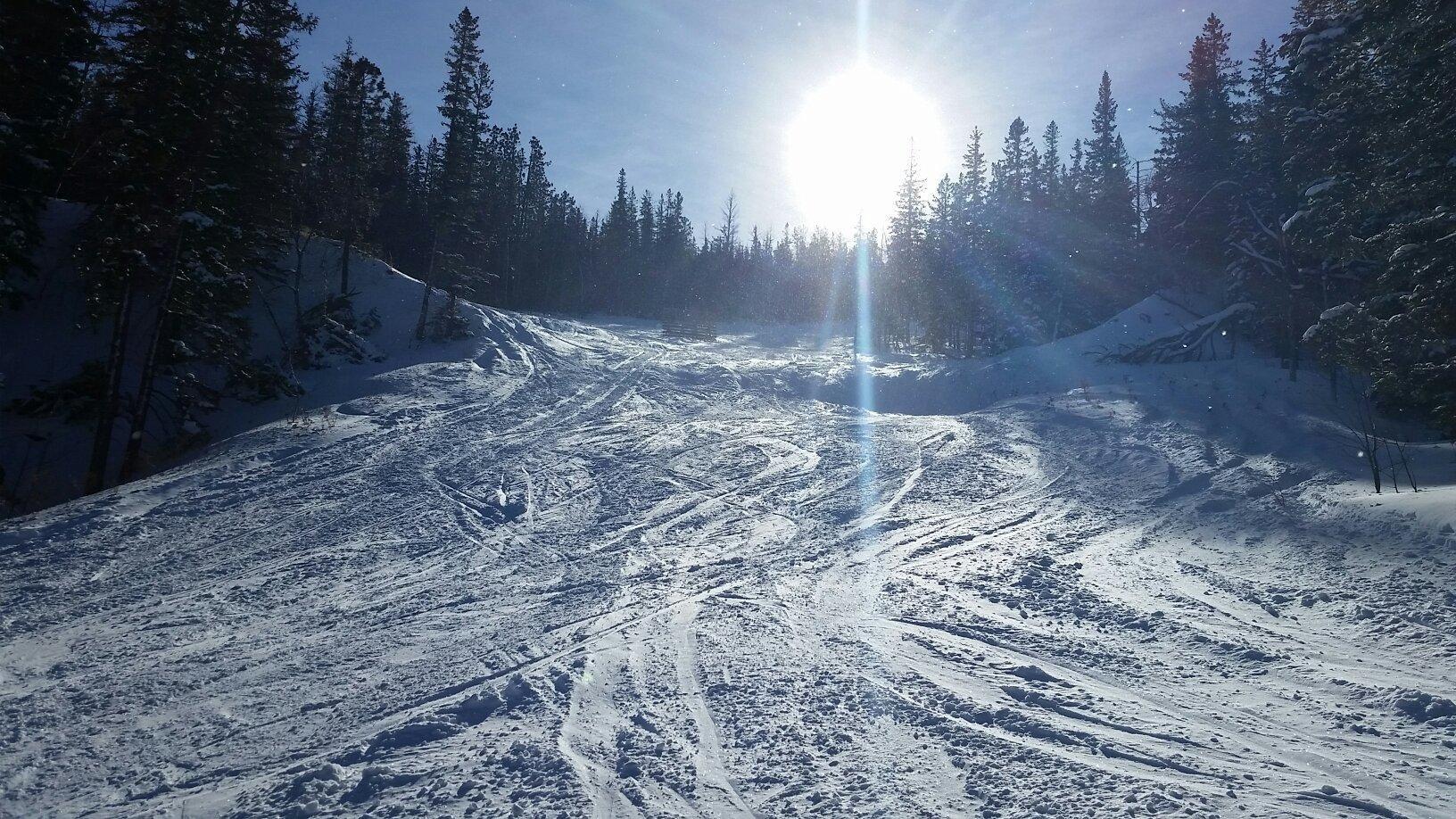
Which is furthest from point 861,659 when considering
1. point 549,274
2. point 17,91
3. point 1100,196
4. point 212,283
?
point 549,274

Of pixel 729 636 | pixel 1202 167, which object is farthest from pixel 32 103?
pixel 1202 167

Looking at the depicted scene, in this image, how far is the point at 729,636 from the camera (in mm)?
6645

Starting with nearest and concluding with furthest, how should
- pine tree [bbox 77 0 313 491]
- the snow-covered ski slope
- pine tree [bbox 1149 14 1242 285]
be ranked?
the snow-covered ski slope, pine tree [bbox 77 0 313 491], pine tree [bbox 1149 14 1242 285]

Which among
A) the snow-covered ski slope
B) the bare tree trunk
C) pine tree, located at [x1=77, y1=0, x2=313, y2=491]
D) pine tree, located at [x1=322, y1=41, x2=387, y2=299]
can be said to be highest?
pine tree, located at [x1=322, y1=41, x2=387, y2=299]

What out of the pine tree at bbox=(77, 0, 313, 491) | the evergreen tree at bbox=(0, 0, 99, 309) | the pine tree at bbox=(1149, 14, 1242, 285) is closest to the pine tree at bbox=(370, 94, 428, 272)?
the evergreen tree at bbox=(0, 0, 99, 309)

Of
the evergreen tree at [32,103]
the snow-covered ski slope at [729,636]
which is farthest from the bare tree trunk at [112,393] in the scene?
the snow-covered ski slope at [729,636]

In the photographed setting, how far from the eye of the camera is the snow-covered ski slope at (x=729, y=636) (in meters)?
4.33

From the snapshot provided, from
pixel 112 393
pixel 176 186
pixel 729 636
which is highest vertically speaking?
pixel 176 186

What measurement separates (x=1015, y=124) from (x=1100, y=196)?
10611 mm

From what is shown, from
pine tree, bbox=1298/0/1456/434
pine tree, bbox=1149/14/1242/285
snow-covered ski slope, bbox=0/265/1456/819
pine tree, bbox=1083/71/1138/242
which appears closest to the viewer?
snow-covered ski slope, bbox=0/265/1456/819

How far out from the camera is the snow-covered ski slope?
433 cm

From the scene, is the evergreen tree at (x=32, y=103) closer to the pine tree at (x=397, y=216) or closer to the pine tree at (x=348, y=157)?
the pine tree at (x=348, y=157)

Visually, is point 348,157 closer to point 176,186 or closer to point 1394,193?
point 176,186

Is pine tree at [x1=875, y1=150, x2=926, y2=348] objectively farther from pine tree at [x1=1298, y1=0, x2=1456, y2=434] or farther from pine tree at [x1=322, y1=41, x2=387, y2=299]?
pine tree at [x1=322, y1=41, x2=387, y2=299]
